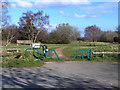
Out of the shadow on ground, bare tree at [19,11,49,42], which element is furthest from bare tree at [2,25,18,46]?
the shadow on ground

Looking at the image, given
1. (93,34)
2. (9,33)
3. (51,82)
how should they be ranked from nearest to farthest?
(51,82) < (9,33) < (93,34)

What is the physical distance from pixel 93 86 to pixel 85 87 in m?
0.35

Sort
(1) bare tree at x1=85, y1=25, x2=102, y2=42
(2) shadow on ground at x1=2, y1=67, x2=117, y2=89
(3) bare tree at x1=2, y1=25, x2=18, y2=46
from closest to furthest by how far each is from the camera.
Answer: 1. (2) shadow on ground at x1=2, y1=67, x2=117, y2=89
2. (3) bare tree at x1=2, y1=25, x2=18, y2=46
3. (1) bare tree at x1=85, y1=25, x2=102, y2=42

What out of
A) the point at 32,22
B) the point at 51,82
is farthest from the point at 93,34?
the point at 51,82

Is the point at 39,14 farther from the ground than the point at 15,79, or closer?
farther from the ground

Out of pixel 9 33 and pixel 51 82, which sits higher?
pixel 9 33

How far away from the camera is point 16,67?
10508mm

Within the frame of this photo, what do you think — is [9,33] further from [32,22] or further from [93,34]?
[93,34]

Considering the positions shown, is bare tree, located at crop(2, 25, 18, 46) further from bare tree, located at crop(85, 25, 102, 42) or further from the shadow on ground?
the shadow on ground

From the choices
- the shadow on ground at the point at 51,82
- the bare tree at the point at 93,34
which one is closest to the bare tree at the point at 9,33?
the bare tree at the point at 93,34

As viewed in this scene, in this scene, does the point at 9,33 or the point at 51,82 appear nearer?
the point at 51,82

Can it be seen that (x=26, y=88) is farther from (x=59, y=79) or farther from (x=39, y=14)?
(x=39, y=14)

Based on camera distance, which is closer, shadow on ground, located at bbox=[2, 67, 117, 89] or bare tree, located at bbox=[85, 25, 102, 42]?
shadow on ground, located at bbox=[2, 67, 117, 89]

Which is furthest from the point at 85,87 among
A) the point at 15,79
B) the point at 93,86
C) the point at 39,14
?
the point at 39,14
